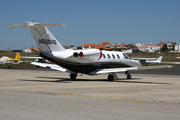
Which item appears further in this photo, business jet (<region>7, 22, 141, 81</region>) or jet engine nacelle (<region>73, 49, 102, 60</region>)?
jet engine nacelle (<region>73, 49, 102, 60</region>)

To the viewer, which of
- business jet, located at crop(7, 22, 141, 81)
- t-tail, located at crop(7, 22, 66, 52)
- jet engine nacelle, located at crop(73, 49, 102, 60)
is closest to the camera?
t-tail, located at crop(7, 22, 66, 52)

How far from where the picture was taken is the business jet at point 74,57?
23.0 metres

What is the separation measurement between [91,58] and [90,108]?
15.4 m

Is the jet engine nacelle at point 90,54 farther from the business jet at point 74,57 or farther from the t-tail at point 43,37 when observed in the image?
the t-tail at point 43,37

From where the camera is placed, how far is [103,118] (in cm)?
888

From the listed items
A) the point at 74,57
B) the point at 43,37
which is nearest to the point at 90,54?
the point at 74,57

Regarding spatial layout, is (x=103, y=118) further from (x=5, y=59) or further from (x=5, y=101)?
(x=5, y=59)

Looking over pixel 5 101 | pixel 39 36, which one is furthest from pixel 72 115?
pixel 39 36

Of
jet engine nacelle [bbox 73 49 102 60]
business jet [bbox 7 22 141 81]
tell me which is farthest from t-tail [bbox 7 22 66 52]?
jet engine nacelle [bbox 73 49 102 60]

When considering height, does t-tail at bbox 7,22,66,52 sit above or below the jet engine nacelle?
above

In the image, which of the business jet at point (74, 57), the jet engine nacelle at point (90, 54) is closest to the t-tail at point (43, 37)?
the business jet at point (74, 57)

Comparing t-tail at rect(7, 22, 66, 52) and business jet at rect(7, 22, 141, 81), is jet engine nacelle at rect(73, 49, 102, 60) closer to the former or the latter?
business jet at rect(7, 22, 141, 81)

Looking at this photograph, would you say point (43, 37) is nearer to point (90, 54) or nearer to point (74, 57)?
point (74, 57)

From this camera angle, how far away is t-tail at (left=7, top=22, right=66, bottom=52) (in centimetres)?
2270
